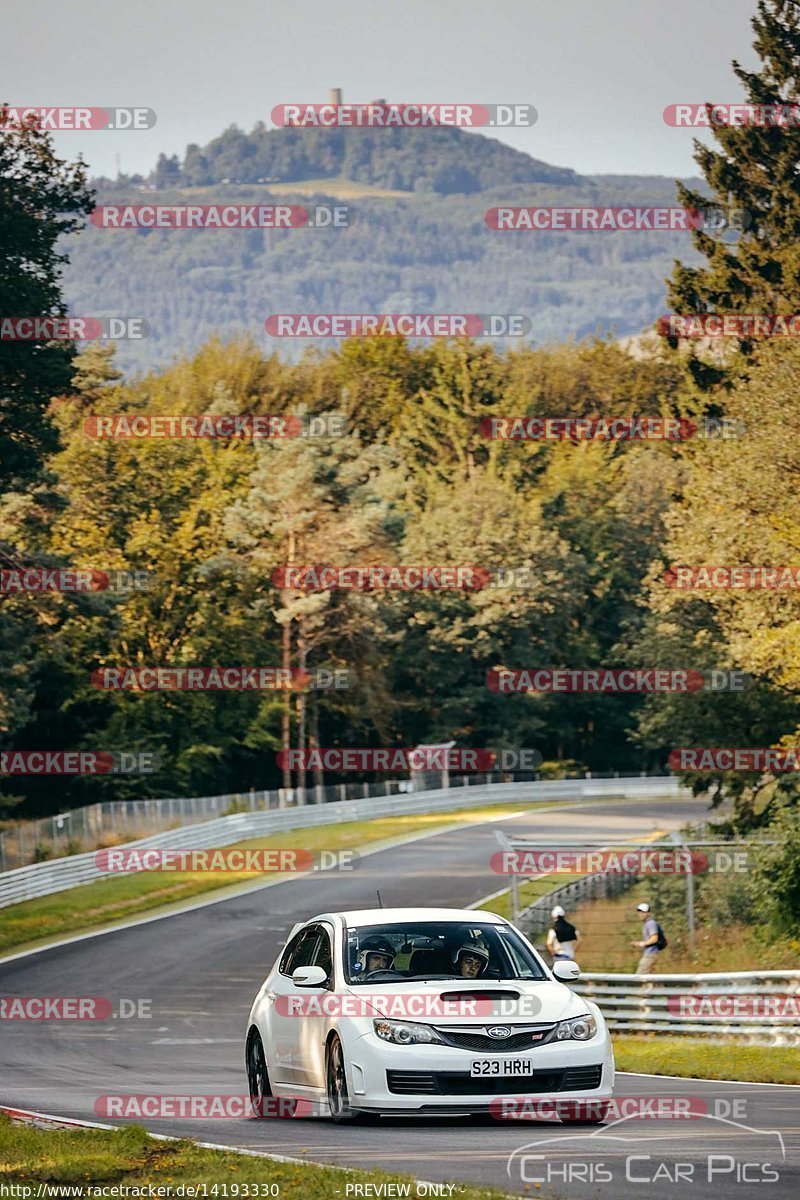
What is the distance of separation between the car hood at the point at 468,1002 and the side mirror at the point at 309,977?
0.23m

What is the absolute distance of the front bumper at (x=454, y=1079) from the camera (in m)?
12.3

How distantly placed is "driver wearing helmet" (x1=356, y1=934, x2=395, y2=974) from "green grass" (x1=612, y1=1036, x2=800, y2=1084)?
5050mm

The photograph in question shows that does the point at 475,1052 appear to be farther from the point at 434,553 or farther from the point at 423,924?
the point at 434,553

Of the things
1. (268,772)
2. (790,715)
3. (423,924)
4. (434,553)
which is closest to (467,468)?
(434,553)

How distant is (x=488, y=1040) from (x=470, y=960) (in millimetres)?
1276

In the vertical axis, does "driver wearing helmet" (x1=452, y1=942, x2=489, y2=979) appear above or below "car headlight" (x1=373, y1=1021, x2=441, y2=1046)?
above

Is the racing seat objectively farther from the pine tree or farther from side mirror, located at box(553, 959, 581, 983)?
the pine tree

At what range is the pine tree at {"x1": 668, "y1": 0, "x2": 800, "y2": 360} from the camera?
54531 mm

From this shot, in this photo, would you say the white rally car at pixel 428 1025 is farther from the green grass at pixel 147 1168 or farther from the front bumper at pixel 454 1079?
the green grass at pixel 147 1168

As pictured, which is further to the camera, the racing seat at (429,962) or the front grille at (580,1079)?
the racing seat at (429,962)
